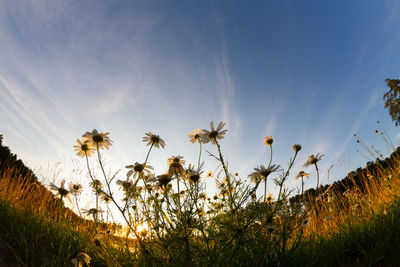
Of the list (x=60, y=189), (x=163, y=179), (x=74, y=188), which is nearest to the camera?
(x=163, y=179)

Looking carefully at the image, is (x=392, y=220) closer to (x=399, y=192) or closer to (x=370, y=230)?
(x=370, y=230)

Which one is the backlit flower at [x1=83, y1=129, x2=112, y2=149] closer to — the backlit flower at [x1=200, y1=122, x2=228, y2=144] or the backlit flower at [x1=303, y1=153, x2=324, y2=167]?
the backlit flower at [x1=200, y1=122, x2=228, y2=144]

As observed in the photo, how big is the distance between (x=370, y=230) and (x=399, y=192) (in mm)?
1384

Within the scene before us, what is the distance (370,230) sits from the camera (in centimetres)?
252

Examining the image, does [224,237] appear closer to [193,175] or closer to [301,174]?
[193,175]

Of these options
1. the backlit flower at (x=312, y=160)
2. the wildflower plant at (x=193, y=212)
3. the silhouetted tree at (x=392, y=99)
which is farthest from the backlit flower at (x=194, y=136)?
the silhouetted tree at (x=392, y=99)

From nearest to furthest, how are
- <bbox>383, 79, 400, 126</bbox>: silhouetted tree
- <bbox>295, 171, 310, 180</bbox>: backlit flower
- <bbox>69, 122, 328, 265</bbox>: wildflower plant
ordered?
<bbox>69, 122, 328, 265</bbox>: wildflower plant → <bbox>295, 171, 310, 180</bbox>: backlit flower → <bbox>383, 79, 400, 126</bbox>: silhouetted tree

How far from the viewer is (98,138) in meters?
2.36

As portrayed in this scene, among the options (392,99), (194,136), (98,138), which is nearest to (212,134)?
(194,136)

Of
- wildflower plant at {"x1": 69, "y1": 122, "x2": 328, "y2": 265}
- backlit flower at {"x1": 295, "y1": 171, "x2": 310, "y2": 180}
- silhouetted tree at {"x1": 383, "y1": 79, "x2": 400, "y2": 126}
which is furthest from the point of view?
silhouetted tree at {"x1": 383, "y1": 79, "x2": 400, "y2": 126}

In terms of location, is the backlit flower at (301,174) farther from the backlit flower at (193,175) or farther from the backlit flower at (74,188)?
the backlit flower at (74,188)

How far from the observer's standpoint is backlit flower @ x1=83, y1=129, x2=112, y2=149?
2.33m

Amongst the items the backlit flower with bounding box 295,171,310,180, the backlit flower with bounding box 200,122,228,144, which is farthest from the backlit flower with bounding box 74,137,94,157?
the backlit flower with bounding box 295,171,310,180

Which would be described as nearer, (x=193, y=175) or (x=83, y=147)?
(x=193, y=175)
